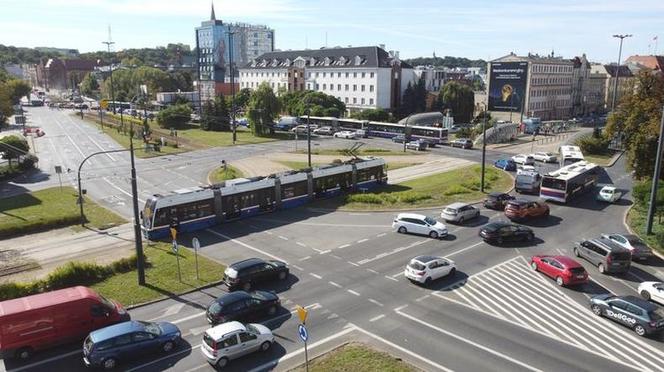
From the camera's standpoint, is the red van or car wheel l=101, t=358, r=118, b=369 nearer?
car wheel l=101, t=358, r=118, b=369

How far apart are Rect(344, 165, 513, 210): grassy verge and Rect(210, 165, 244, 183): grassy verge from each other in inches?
564

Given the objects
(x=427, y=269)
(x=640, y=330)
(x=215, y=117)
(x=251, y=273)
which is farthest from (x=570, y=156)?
(x=215, y=117)

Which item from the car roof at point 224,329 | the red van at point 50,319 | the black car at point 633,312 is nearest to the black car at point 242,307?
the car roof at point 224,329

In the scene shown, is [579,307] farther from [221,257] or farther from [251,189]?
[251,189]

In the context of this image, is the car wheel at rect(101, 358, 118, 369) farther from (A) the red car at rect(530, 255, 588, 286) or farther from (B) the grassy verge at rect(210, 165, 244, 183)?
(B) the grassy verge at rect(210, 165, 244, 183)

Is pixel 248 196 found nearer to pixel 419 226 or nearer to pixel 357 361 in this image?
pixel 419 226

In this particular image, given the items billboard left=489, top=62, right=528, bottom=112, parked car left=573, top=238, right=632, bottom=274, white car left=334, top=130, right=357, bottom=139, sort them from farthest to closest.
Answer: billboard left=489, top=62, right=528, bottom=112, white car left=334, top=130, right=357, bottom=139, parked car left=573, top=238, right=632, bottom=274

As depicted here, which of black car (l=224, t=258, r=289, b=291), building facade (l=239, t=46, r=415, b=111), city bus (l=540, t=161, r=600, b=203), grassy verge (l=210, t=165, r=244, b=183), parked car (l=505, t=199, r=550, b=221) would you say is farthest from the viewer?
building facade (l=239, t=46, r=415, b=111)

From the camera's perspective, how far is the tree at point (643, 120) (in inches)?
1566

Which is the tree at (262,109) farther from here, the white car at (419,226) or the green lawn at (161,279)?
the green lawn at (161,279)

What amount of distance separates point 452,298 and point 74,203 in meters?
34.4

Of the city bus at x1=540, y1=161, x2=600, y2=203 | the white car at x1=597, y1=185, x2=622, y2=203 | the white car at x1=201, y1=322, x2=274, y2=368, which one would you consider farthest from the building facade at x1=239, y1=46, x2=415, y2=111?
the white car at x1=201, y1=322, x2=274, y2=368

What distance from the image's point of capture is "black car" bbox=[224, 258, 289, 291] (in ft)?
83.2

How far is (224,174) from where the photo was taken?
177 feet
